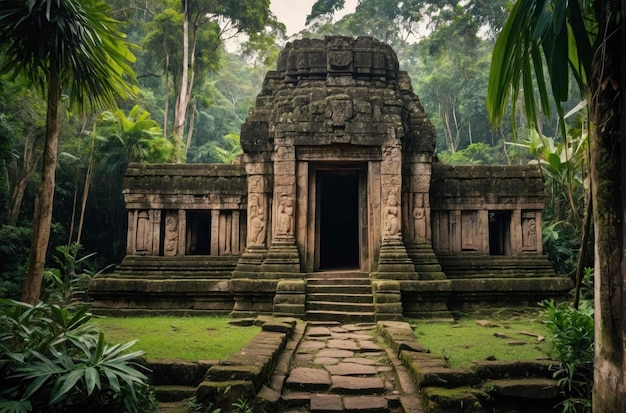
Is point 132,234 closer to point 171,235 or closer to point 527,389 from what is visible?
point 171,235

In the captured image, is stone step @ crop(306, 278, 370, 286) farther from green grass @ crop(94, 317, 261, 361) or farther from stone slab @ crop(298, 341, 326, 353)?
stone slab @ crop(298, 341, 326, 353)

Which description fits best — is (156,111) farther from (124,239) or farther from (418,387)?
(418,387)

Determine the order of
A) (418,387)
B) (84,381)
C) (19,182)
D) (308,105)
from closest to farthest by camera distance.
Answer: (84,381) → (418,387) → (308,105) → (19,182)

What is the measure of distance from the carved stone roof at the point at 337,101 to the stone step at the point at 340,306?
10.7 ft

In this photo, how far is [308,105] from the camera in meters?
9.38

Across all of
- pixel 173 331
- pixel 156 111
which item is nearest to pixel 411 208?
pixel 173 331

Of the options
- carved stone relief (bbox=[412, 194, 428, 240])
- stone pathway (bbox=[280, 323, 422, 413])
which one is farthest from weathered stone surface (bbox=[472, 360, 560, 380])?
carved stone relief (bbox=[412, 194, 428, 240])

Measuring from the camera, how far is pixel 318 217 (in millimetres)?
10016

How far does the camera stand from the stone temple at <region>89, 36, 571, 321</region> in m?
8.55

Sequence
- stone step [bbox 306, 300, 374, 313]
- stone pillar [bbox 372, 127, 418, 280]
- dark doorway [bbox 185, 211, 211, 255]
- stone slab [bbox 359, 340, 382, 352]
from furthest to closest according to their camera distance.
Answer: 1. dark doorway [bbox 185, 211, 211, 255]
2. stone pillar [bbox 372, 127, 418, 280]
3. stone step [bbox 306, 300, 374, 313]
4. stone slab [bbox 359, 340, 382, 352]

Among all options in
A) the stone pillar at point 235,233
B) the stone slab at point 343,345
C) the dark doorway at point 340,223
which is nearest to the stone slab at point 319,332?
the stone slab at point 343,345

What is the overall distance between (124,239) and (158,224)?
258 inches

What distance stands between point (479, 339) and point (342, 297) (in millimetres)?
2672

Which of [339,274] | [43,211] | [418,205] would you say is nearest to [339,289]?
[339,274]
